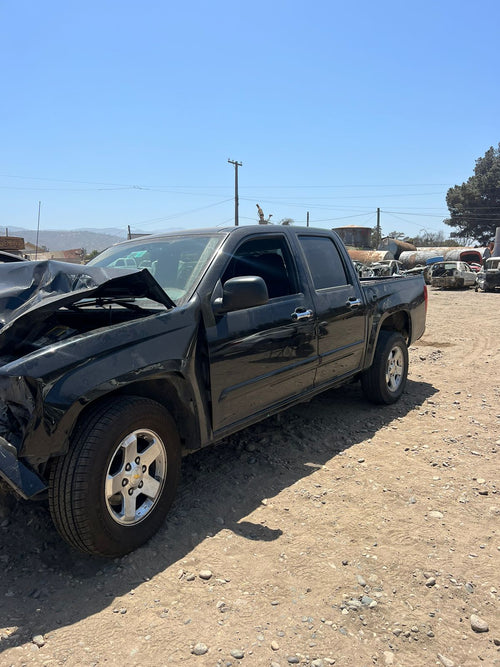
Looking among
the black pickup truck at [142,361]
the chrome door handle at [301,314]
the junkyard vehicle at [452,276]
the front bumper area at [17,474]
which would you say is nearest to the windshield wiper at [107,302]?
the black pickup truck at [142,361]

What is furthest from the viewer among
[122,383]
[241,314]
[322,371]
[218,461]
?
[322,371]

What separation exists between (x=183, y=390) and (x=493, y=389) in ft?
15.0

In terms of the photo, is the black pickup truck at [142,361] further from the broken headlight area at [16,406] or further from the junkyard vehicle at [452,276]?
the junkyard vehicle at [452,276]

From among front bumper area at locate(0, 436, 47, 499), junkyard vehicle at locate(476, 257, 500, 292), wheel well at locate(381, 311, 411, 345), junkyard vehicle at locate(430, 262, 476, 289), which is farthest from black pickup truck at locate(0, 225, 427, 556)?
junkyard vehicle at locate(430, 262, 476, 289)

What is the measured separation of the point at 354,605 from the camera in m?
2.28

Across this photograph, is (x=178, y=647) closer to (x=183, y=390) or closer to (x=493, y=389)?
(x=183, y=390)

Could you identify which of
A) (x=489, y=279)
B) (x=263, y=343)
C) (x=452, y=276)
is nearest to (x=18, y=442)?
(x=263, y=343)

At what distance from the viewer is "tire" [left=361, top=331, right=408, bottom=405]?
497cm

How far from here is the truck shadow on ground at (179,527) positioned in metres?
2.28

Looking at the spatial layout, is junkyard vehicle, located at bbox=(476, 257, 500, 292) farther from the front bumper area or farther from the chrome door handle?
the front bumper area

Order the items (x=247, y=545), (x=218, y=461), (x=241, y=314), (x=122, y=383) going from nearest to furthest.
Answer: (x=122, y=383)
(x=247, y=545)
(x=241, y=314)
(x=218, y=461)

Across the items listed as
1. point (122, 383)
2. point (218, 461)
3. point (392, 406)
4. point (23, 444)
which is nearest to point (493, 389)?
point (392, 406)

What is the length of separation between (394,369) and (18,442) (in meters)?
4.10

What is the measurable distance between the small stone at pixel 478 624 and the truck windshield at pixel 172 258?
88.3 inches
